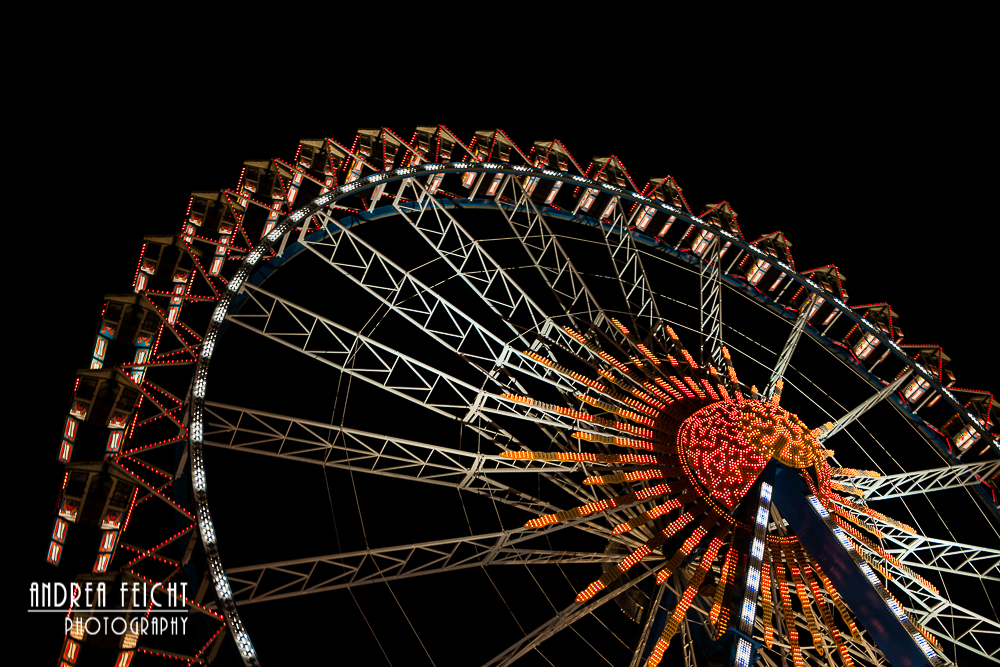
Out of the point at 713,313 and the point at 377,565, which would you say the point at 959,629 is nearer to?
the point at 713,313

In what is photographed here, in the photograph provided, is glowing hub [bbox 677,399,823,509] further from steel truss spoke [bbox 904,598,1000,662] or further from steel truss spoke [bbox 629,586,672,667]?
steel truss spoke [bbox 904,598,1000,662]

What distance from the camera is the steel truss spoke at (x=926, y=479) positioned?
18.7 meters

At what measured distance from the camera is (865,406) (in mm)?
19750

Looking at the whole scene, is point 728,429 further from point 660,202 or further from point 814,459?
point 660,202

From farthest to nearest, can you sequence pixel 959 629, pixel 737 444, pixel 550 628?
pixel 959 629 → pixel 737 444 → pixel 550 628

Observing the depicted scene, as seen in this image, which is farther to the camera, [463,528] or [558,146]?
[463,528]

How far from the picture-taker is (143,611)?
11883mm

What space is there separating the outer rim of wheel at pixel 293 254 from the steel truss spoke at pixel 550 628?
4.91 meters

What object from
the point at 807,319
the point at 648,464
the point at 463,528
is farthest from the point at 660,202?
the point at 463,528

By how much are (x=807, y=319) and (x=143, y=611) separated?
1652 centimetres

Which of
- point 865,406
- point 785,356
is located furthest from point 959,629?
point 785,356

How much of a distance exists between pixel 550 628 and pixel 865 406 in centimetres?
907

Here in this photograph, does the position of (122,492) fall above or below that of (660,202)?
below

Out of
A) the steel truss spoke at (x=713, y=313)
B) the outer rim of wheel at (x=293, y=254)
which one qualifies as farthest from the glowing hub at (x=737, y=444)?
the outer rim of wheel at (x=293, y=254)
